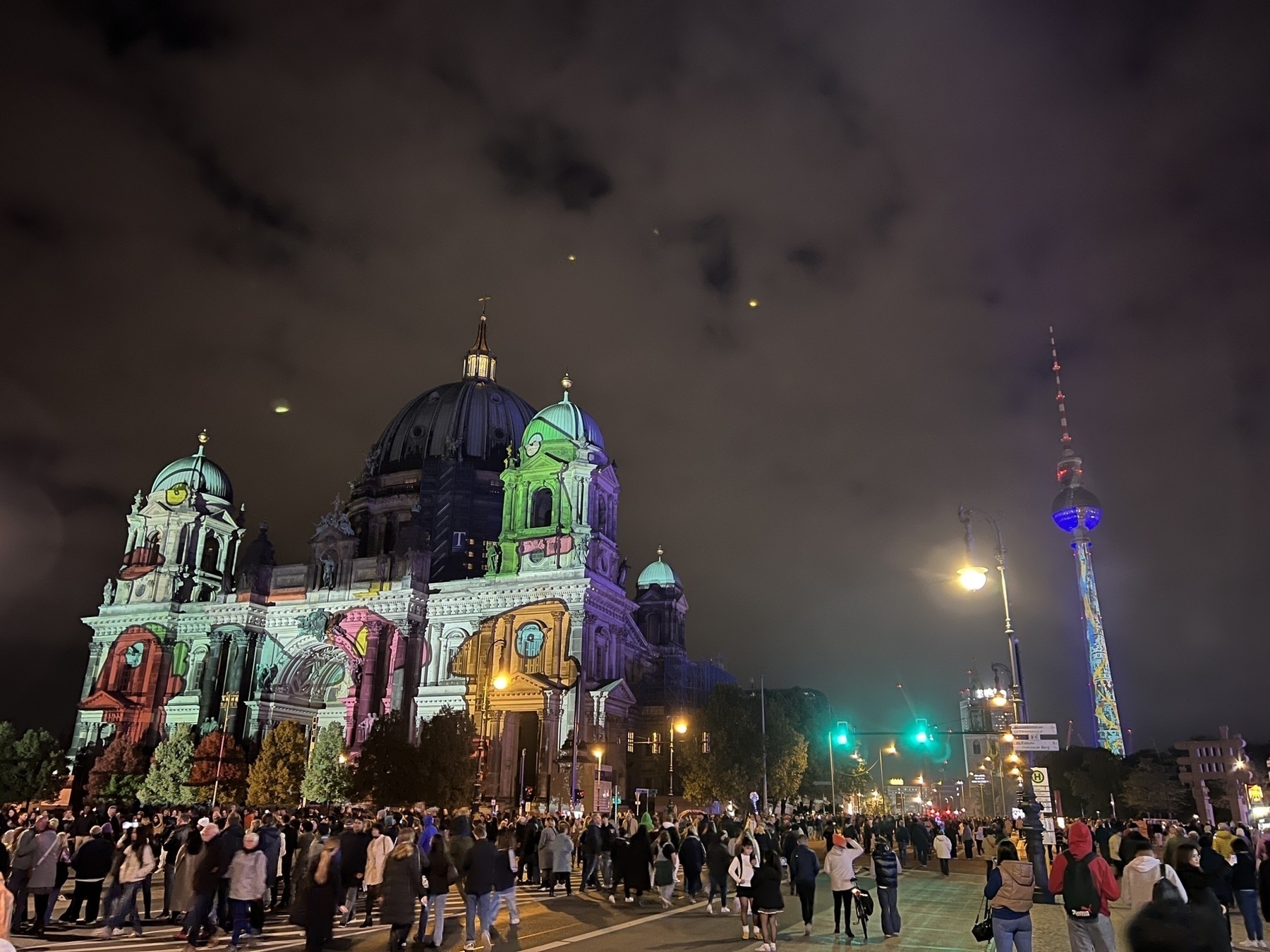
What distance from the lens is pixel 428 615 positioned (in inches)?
2726

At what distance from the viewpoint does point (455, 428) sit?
88875 millimetres

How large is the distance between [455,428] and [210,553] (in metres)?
26.1

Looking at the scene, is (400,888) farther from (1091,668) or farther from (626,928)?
(1091,668)

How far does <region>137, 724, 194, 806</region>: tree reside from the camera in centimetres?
6612

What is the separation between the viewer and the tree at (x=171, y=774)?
66.1 meters

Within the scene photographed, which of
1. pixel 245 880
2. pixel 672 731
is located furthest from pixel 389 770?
pixel 245 880

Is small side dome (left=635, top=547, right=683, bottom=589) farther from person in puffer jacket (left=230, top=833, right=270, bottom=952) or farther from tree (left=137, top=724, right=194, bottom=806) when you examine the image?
person in puffer jacket (left=230, top=833, right=270, bottom=952)

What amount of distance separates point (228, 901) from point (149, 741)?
65889mm

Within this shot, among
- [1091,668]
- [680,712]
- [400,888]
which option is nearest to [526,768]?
[680,712]

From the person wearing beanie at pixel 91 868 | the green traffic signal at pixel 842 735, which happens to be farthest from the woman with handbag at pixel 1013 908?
the green traffic signal at pixel 842 735

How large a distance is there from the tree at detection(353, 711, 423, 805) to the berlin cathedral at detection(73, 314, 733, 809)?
7013 millimetres

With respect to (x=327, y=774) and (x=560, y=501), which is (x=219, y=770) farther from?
(x=560, y=501)

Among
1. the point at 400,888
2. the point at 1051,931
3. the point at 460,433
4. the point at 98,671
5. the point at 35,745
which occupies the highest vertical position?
the point at 460,433

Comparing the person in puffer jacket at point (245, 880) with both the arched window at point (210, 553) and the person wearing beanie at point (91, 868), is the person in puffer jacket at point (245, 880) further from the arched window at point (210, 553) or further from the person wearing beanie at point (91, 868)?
the arched window at point (210, 553)
